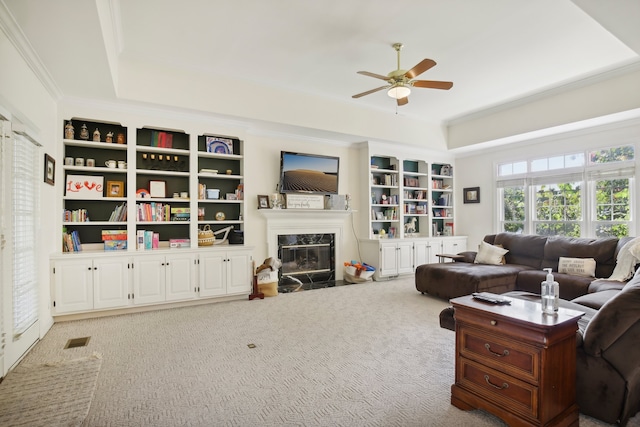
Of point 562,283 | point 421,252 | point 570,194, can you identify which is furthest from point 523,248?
point 421,252

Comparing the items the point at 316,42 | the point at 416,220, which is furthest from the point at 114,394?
the point at 416,220

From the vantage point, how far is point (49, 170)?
3.57 metres

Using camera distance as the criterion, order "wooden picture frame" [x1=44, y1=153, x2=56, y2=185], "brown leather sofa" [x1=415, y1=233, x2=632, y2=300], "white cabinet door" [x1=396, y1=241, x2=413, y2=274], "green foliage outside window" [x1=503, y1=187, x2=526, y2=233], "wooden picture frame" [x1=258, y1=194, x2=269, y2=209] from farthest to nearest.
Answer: "green foliage outside window" [x1=503, y1=187, x2=526, y2=233], "white cabinet door" [x1=396, y1=241, x2=413, y2=274], "wooden picture frame" [x1=258, y1=194, x2=269, y2=209], "brown leather sofa" [x1=415, y1=233, x2=632, y2=300], "wooden picture frame" [x1=44, y1=153, x2=56, y2=185]

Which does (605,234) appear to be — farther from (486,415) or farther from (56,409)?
(56,409)

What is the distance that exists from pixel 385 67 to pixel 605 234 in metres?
4.57

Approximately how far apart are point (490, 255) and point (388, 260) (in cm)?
174

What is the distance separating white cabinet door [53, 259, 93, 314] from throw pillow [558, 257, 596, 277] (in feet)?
20.1

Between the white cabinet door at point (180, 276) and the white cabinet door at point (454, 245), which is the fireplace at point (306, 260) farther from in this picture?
the white cabinet door at point (454, 245)

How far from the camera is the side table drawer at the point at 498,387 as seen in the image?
5.62ft

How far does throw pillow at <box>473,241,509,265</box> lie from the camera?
5.16 metres

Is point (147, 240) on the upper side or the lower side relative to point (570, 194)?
lower

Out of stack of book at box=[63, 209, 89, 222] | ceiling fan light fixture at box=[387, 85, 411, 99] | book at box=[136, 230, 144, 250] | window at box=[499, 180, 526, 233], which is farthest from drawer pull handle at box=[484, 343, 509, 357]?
window at box=[499, 180, 526, 233]

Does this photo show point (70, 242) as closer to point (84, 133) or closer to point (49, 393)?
point (84, 133)

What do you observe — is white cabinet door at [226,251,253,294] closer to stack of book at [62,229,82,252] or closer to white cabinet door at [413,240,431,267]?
stack of book at [62,229,82,252]
